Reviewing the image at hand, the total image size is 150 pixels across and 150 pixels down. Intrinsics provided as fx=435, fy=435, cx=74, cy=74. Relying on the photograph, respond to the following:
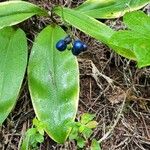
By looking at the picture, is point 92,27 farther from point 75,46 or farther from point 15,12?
point 15,12

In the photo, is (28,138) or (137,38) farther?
(28,138)

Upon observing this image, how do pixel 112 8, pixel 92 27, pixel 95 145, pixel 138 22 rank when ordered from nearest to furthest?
pixel 138 22 < pixel 95 145 < pixel 92 27 < pixel 112 8

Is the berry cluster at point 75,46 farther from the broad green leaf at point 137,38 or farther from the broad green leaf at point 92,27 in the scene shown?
the broad green leaf at point 137,38

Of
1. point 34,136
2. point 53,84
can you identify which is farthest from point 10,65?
point 34,136

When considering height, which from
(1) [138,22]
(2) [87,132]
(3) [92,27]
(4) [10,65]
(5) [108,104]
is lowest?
(5) [108,104]

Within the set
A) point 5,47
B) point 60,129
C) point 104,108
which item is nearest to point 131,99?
point 104,108

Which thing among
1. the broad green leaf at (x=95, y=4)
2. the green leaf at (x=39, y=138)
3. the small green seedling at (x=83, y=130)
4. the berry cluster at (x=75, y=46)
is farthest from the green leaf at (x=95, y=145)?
the broad green leaf at (x=95, y=4)

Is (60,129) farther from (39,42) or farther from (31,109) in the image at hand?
(39,42)

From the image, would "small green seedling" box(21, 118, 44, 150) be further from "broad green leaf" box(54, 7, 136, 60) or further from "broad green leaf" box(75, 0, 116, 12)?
"broad green leaf" box(75, 0, 116, 12)
